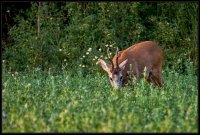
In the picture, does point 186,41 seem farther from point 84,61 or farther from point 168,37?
point 84,61

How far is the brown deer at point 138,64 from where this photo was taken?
9.89 m

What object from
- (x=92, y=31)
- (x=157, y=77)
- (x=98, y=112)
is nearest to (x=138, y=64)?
(x=157, y=77)

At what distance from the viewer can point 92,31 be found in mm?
15094

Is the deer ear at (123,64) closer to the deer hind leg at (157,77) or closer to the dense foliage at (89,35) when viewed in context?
the dense foliage at (89,35)

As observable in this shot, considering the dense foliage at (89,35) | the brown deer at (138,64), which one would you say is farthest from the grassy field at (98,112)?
the dense foliage at (89,35)

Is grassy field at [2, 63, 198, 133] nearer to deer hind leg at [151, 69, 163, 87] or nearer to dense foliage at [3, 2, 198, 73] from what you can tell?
deer hind leg at [151, 69, 163, 87]

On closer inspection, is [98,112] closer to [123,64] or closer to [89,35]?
[123,64]

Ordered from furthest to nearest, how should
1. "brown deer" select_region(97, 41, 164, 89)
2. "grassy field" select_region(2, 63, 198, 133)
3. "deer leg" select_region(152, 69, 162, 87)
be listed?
"deer leg" select_region(152, 69, 162, 87), "brown deer" select_region(97, 41, 164, 89), "grassy field" select_region(2, 63, 198, 133)

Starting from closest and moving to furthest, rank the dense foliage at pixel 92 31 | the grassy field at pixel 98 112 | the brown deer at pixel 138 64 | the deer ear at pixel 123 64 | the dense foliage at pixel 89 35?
the grassy field at pixel 98 112 < the brown deer at pixel 138 64 < the deer ear at pixel 123 64 < the dense foliage at pixel 89 35 < the dense foliage at pixel 92 31

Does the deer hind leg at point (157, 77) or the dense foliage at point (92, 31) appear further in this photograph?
the dense foliage at point (92, 31)

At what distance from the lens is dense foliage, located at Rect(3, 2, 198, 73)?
14.5m

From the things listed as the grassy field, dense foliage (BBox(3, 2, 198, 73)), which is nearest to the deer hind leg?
the grassy field

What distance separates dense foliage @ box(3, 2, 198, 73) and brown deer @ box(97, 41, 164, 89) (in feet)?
10.9

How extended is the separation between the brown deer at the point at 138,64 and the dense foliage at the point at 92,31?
332 centimetres
